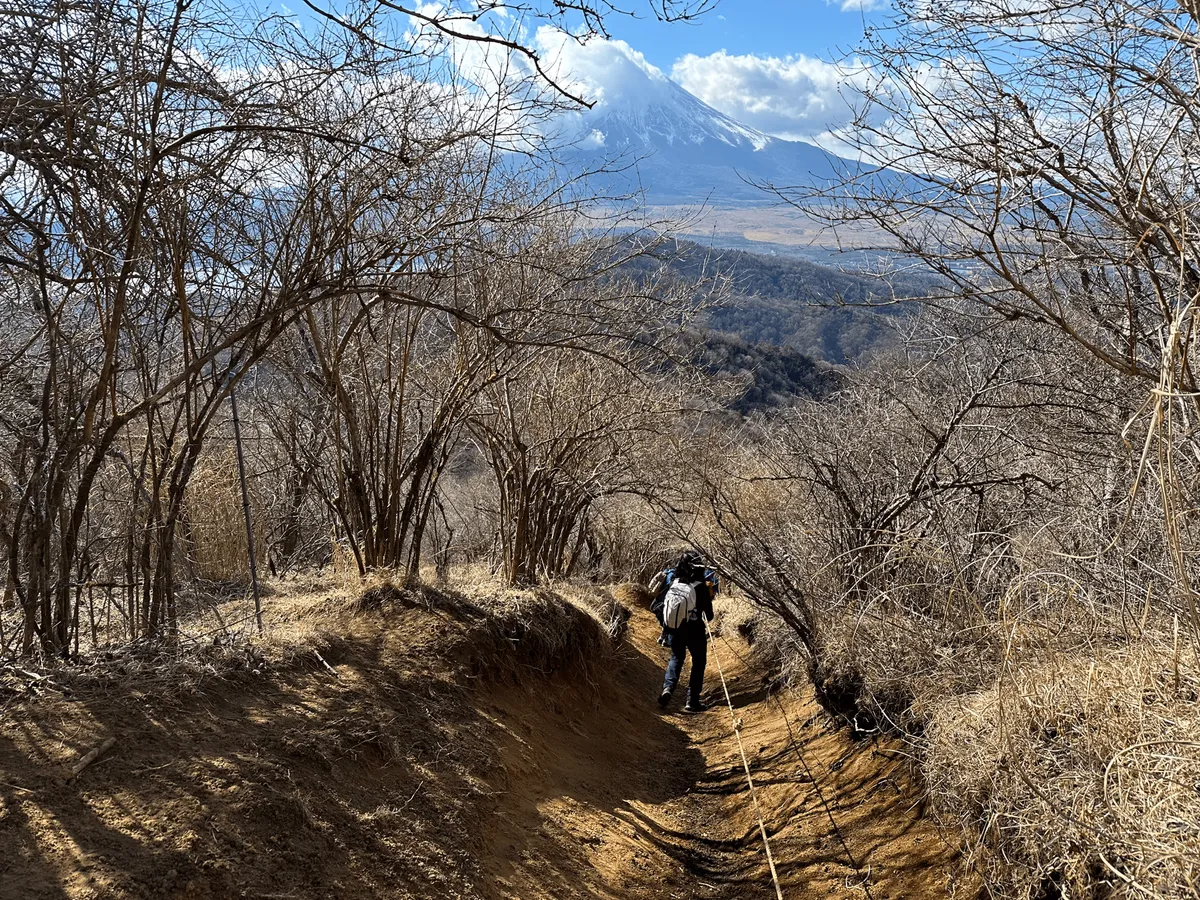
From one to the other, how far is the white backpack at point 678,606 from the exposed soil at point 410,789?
162 centimetres

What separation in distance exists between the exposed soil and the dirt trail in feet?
0.06

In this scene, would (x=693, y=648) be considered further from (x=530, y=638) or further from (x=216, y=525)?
(x=216, y=525)

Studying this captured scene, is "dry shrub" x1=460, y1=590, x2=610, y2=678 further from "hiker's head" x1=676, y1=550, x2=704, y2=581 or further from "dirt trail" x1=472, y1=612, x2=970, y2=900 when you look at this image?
"hiker's head" x1=676, y1=550, x2=704, y2=581

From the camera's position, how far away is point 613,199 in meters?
8.97

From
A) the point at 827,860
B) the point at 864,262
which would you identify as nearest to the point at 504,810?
the point at 827,860

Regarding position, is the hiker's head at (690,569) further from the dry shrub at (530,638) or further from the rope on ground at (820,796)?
the rope on ground at (820,796)

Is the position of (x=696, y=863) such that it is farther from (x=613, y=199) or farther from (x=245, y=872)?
(x=613, y=199)

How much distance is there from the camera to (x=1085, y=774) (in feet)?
14.2

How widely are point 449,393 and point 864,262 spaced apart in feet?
14.3

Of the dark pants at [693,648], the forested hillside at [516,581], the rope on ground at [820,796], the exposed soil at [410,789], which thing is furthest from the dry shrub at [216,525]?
the rope on ground at [820,796]

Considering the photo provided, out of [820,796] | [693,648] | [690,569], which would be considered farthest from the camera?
[690,569]

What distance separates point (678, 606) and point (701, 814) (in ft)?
11.5

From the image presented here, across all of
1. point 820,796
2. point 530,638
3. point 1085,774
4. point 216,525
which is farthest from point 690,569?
point 1085,774

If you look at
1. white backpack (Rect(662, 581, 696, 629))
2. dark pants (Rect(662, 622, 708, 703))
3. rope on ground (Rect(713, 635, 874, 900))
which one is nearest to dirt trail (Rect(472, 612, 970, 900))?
rope on ground (Rect(713, 635, 874, 900))
